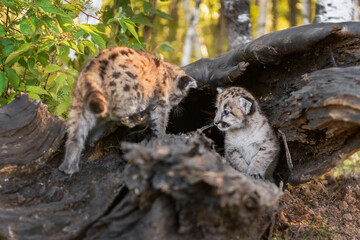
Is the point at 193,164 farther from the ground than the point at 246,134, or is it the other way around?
the point at 193,164

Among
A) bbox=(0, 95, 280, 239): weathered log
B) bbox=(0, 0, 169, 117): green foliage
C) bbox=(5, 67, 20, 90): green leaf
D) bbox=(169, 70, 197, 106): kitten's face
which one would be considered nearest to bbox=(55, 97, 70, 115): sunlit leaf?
bbox=(0, 0, 169, 117): green foliage

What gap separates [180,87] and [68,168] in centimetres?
247

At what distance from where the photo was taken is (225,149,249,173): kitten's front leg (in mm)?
5348

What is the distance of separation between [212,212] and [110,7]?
229 inches

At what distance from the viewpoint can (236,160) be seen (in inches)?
216

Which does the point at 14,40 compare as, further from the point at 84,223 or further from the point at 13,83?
the point at 84,223

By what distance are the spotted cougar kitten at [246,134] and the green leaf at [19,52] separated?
108 inches

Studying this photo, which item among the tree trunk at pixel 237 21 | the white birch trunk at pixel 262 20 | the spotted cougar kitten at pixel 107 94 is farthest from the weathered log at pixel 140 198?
the white birch trunk at pixel 262 20

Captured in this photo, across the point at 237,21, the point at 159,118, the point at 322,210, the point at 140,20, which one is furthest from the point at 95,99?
the point at 237,21

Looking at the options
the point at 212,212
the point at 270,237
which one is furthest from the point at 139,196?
the point at 270,237

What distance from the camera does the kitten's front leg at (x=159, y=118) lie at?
5.39 metres

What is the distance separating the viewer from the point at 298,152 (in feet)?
16.1

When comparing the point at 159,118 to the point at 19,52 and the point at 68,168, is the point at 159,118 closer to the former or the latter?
the point at 68,168

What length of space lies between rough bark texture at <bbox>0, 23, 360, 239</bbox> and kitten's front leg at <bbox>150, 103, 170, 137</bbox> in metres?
0.30
